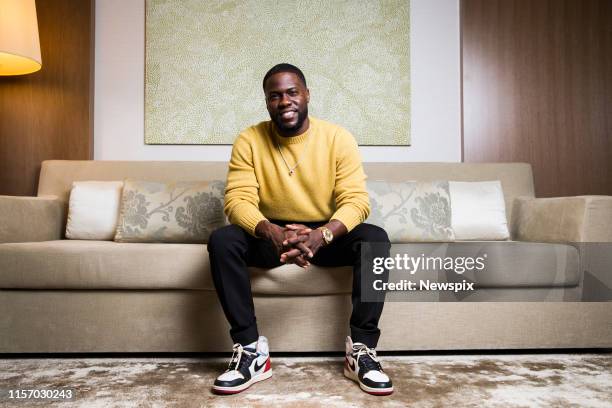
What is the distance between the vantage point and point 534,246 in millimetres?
1897

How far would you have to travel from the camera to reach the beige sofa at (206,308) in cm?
180

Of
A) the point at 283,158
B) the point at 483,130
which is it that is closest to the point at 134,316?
the point at 283,158

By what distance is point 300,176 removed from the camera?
1810 millimetres

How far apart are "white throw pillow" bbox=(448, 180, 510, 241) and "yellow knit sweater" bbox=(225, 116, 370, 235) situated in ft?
2.56

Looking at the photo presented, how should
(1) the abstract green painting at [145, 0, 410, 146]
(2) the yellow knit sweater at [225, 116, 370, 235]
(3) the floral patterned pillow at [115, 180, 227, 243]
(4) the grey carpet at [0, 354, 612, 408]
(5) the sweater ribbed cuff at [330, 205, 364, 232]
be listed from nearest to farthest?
(4) the grey carpet at [0, 354, 612, 408] → (5) the sweater ribbed cuff at [330, 205, 364, 232] → (2) the yellow knit sweater at [225, 116, 370, 235] → (3) the floral patterned pillow at [115, 180, 227, 243] → (1) the abstract green painting at [145, 0, 410, 146]

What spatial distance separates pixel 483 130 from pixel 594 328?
4.50ft

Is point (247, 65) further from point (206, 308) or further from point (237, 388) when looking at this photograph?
point (237, 388)

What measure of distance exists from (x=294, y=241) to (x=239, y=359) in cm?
40

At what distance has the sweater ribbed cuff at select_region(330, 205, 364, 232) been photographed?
1.65 metres

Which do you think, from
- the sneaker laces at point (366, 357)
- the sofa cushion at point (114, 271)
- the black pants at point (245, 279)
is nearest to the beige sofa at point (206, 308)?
the sofa cushion at point (114, 271)

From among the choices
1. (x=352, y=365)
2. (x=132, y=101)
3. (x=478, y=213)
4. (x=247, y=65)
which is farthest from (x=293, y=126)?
(x=132, y=101)

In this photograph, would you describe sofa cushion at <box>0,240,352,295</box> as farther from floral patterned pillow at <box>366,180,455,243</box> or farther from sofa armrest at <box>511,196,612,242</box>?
sofa armrest at <box>511,196,612,242</box>

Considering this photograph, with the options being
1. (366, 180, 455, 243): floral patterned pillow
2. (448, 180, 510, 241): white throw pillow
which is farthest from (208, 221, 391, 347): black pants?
(448, 180, 510, 241): white throw pillow

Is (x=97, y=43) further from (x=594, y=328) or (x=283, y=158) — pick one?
(x=594, y=328)
